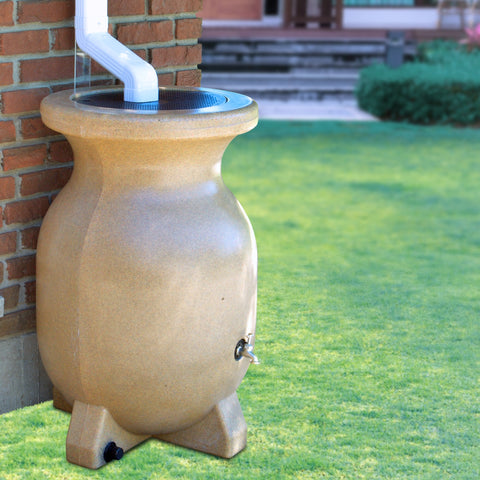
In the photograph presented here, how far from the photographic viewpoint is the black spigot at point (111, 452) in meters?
2.96

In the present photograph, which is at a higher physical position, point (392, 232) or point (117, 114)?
point (117, 114)

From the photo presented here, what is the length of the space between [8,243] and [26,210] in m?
0.13

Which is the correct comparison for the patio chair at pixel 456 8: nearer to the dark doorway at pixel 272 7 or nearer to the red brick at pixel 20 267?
the dark doorway at pixel 272 7

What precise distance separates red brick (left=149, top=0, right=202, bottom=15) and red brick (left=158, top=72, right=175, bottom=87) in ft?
0.75

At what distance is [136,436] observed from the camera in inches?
122

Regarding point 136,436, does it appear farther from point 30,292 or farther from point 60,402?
point 30,292

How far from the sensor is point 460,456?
3.09 metres

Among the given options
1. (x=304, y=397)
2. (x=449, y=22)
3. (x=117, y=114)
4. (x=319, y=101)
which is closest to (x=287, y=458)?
(x=304, y=397)

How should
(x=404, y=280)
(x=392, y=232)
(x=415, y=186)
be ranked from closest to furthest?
(x=404, y=280) → (x=392, y=232) → (x=415, y=186)

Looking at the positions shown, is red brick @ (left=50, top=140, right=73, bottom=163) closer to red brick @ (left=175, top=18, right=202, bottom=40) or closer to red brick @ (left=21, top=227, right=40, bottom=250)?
red brick @ (left=21, top=227, right=40, bottom=250)

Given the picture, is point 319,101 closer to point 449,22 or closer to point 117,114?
point 449,22

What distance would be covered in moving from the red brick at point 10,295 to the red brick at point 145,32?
0.96 meters

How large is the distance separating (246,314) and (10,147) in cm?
97

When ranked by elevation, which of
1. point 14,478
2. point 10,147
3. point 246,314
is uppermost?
point 10,147
